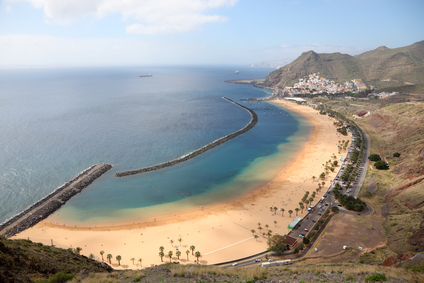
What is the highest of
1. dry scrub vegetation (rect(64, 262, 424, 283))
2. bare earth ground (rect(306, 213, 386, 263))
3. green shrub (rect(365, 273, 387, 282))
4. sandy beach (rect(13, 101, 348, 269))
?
green shrub (rect(365, 273, 387, 282))

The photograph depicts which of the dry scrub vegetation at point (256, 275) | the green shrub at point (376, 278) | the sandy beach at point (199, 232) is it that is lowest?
the sandy beach at point (199, 232)

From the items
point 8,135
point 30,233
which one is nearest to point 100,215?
point 30,233

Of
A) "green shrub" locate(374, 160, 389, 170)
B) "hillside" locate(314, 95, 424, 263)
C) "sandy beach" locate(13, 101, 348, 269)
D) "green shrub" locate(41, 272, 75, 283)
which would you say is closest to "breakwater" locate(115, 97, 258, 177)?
"sandy beach" locate(13, 101, 348, 269)

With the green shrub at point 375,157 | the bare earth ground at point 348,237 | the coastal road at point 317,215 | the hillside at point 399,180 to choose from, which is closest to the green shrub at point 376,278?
the bare earth ground at point 348,237

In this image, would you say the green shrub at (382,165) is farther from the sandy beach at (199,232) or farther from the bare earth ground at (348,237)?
the bare earth ground at (348,237)

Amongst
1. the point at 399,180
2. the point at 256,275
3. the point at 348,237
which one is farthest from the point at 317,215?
the point at 256,275

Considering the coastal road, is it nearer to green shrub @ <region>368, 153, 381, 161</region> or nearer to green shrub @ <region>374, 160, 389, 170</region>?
green shrub @ <region>368, 153, 381, 161</region>

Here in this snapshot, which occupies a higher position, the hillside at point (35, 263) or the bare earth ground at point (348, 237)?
the hillside at point (35, 263)
